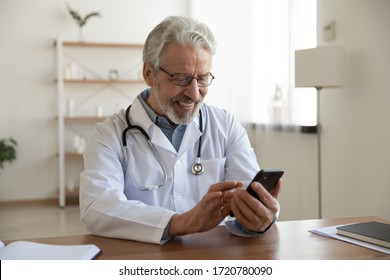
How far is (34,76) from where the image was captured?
17.8 ft

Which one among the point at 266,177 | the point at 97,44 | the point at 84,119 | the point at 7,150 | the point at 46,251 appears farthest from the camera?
the point at 84,119

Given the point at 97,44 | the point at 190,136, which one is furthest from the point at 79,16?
the point at 190,136

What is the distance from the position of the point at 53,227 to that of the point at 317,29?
282 centimetres

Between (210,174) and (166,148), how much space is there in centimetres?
19

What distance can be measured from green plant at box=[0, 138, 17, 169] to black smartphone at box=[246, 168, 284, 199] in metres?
4.36

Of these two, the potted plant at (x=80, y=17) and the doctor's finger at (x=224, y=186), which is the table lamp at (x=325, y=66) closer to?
the doctor's finger at (x=224, y=186)

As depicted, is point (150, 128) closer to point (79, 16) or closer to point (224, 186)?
point (224, 186)

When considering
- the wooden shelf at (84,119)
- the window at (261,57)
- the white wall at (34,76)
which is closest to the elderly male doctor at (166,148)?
the window at (261,57)

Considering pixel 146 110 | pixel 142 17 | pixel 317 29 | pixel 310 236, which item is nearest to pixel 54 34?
pixel 142 17

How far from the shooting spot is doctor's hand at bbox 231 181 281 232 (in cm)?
120

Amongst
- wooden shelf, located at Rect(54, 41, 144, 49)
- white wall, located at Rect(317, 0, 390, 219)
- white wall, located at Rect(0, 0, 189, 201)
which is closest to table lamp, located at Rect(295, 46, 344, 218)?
white wall, located at Rect(317, 0, 390, 219)

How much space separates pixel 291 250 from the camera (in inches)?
44.6

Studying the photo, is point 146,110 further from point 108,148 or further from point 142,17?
point 142,17

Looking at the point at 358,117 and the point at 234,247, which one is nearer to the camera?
the point at 234,247
